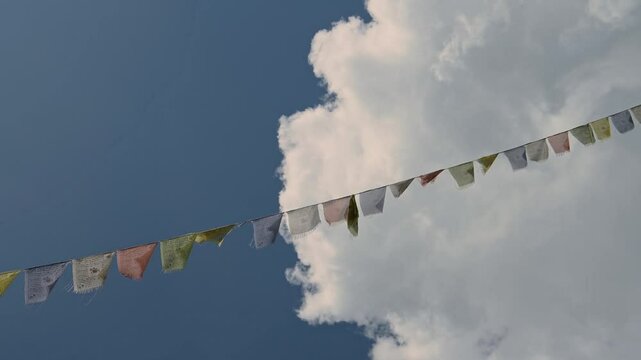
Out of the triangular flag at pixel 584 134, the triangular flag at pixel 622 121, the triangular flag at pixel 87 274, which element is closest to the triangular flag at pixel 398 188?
the triangular flag at pixel 584 134

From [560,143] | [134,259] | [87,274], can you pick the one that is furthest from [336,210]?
[560,143]

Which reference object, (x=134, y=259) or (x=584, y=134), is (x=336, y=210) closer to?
(x=134, y=259)

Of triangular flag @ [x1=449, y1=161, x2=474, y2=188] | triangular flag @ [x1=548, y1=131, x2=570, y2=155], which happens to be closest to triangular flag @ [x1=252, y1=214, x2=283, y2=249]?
triangular flag @ [x1=449, y1=161, x2=474, y2=188]

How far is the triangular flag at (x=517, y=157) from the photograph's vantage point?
12.1 meters

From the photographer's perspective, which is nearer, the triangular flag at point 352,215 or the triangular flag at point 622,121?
the triangular flag at point 352,215

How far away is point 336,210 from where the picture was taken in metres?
10.6

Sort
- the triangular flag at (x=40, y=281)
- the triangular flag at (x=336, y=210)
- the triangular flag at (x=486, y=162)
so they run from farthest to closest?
the triangular flag at (x=486, y=162) → the triangular flag at (x=336, y=210) → the triangular flag at (x=40, y=281)

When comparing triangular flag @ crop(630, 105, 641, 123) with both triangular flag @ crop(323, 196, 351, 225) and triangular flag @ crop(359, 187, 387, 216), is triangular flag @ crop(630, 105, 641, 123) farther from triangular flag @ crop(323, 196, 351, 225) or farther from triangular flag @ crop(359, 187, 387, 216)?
triangular flag @ crop(323, 196, 351, 225)

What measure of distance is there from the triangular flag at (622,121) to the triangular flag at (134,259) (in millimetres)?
9371

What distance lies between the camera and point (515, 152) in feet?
39.7

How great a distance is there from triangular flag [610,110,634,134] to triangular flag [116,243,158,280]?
937cm

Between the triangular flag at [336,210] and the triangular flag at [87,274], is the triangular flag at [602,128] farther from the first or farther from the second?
the triangular flag at [87,274]

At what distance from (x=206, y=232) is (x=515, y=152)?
6.13m

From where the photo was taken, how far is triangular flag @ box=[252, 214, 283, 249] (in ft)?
33.8
